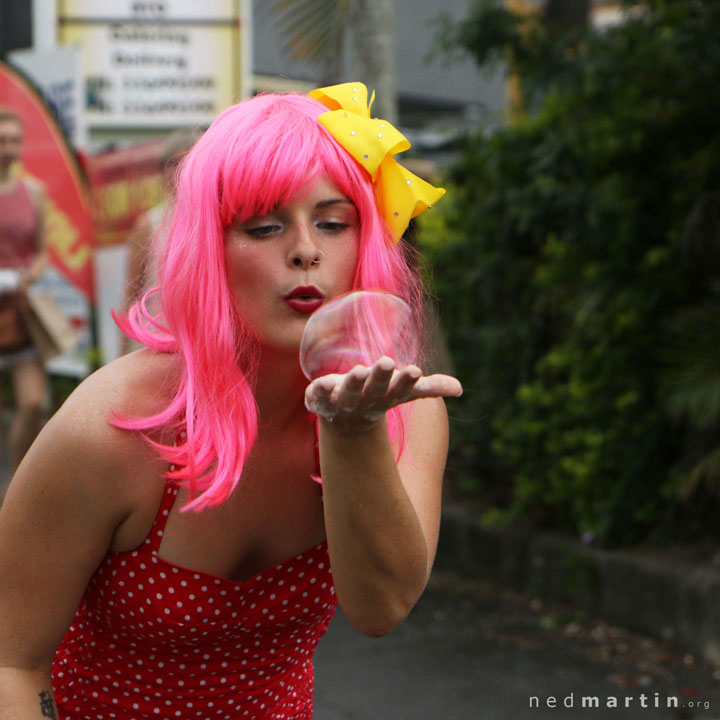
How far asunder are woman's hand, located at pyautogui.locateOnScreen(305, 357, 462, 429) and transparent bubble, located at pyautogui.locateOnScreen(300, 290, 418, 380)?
0.07 meters

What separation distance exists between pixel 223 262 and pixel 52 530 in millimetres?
476

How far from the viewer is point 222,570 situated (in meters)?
1.79

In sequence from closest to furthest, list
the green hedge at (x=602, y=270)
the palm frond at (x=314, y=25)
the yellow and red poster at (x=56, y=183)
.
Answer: the green hedge at (x=602, y=270), the palm frond at (x=314, y=25), the yellow and red poster at (x=56, y=183)

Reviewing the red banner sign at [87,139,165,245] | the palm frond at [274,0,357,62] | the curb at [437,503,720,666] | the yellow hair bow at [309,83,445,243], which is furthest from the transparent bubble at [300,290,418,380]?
the red banner sign at [87,139,165,245]

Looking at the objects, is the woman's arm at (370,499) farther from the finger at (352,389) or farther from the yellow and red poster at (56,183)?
the yellow and red poster at (56,183)

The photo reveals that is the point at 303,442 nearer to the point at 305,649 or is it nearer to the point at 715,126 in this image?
the point at 305,649

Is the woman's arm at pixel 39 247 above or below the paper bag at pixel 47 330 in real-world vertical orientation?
above

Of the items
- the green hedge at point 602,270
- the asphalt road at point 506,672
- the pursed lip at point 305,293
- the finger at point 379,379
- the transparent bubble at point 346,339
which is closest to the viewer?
the finger at point 379,379

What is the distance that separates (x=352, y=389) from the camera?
51.2 inches

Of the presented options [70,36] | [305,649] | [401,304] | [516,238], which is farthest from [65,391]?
[401,304]

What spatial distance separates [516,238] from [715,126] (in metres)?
1.20

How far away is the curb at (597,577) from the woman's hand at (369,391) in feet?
11.1

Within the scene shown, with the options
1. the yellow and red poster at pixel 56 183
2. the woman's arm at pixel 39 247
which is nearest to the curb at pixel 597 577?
the yellow and red poster at pixel 56 183

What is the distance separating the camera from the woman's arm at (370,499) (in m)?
1.31
